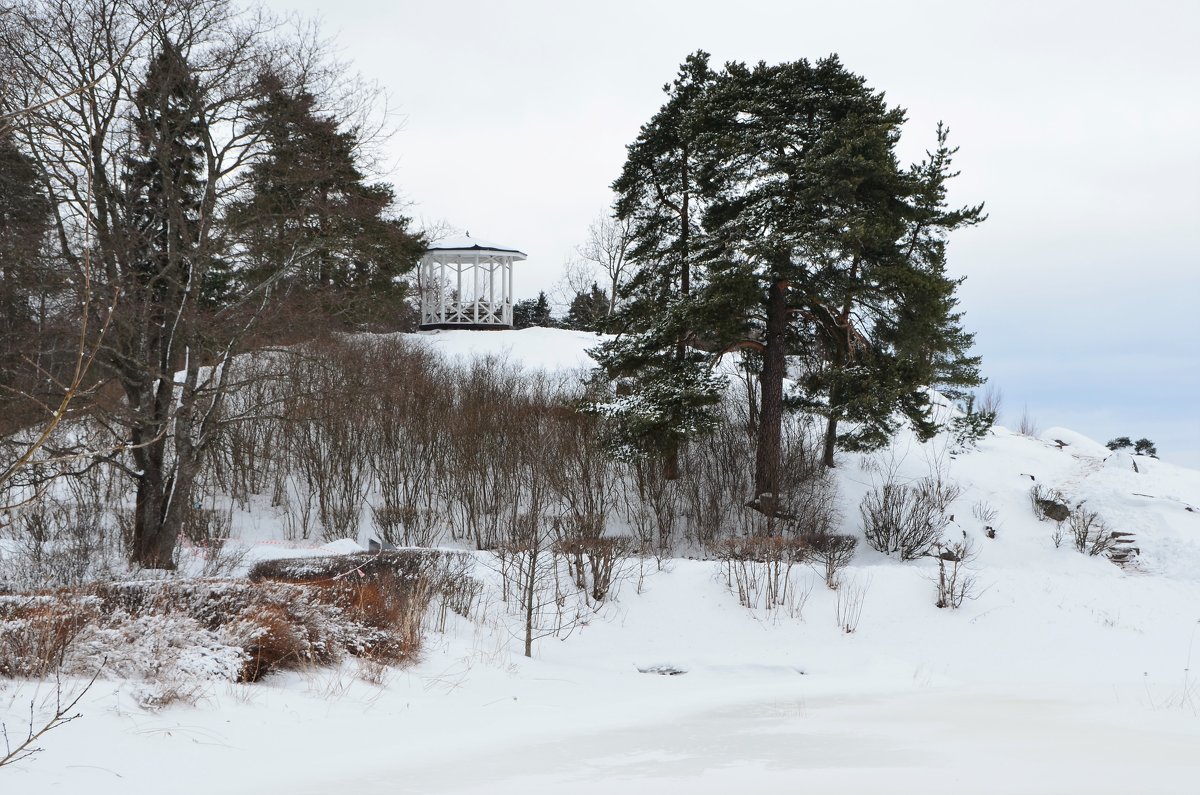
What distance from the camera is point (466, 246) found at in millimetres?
34812

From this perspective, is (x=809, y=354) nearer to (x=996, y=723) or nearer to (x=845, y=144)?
(x=845, y=144)

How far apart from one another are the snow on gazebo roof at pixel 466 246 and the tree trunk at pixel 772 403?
1682cm

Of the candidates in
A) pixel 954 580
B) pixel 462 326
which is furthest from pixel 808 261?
pixel 462 326

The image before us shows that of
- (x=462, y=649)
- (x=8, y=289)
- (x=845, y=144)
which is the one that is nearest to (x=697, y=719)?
(x=462, y=649)

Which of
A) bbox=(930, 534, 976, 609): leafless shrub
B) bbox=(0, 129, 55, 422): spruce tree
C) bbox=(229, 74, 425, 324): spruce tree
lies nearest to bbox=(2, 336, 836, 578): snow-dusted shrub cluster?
bbox=(229, 74, 425, 324): spruce tree

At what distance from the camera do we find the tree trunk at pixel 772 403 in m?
20.0

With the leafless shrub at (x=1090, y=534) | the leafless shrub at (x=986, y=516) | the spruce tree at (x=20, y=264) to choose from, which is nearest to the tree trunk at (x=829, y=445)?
the leafless shrub at (x=986, y=516)

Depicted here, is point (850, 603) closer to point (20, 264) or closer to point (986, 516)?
point (986, 516)

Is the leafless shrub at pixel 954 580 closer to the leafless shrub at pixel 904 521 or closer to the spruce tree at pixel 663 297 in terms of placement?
the leafless shrub at pixel 904 521

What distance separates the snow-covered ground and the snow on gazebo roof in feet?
57.3

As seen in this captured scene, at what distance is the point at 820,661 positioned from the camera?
13.6 metres

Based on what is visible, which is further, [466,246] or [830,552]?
[466,246]

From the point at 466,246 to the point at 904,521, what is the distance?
68.9 feet

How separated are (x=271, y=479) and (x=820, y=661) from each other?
1652 centimetres
